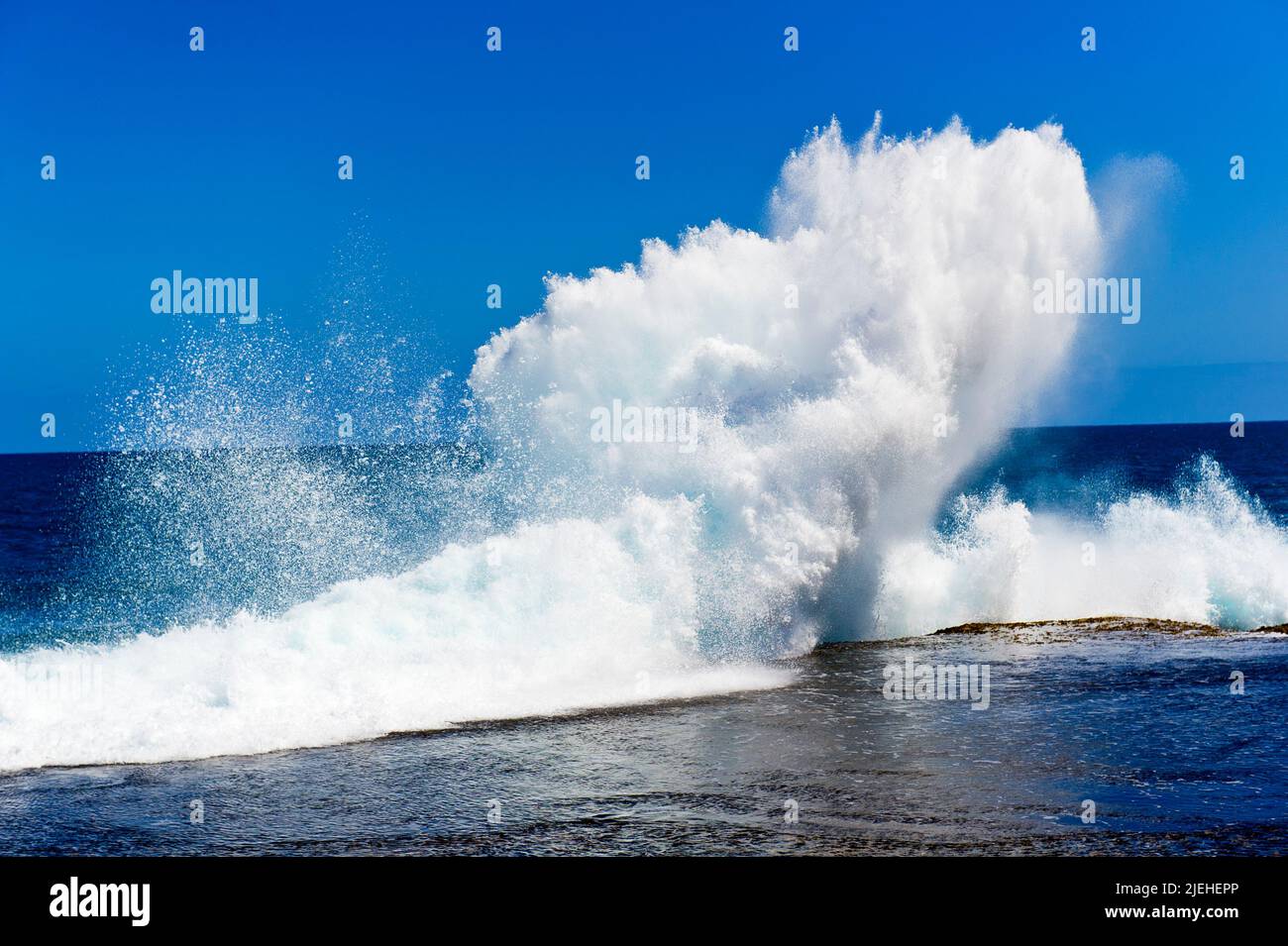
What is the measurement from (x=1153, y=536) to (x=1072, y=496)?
35.3 meters

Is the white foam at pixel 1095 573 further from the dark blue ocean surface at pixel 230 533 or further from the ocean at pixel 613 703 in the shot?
the dark blue ocean surface at pixel 230 533

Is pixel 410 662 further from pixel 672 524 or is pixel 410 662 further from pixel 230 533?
pixel 230 533

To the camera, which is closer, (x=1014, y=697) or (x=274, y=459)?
(x=1014, y=697)

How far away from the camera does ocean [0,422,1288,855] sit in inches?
389

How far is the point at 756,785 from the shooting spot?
35.9ft

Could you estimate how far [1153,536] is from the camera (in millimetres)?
25734

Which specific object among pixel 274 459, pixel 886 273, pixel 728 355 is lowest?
pixel 274 459

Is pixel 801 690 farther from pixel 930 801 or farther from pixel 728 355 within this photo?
pixel 728 355

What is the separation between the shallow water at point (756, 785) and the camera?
9406 millimetres

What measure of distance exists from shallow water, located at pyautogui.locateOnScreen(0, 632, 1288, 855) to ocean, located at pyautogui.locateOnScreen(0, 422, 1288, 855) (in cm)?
5

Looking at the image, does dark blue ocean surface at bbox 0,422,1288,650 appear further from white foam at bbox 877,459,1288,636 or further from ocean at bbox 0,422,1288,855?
white foam at bbox 877,459,1288,636

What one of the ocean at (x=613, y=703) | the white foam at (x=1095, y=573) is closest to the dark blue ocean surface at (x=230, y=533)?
the ocean at (x=613, y=703)

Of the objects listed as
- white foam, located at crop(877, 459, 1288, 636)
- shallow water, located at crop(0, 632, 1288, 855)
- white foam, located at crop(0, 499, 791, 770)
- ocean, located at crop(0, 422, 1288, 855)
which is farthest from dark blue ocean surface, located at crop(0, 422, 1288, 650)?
shallow water, located at crop(0, 632, 1288, 855)
